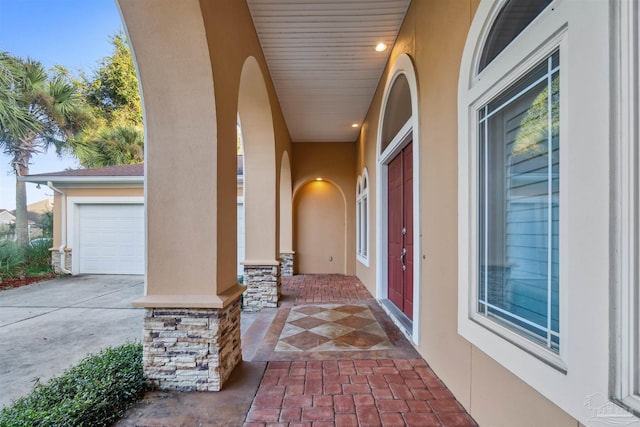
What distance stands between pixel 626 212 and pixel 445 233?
4.69ft

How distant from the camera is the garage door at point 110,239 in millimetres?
8117

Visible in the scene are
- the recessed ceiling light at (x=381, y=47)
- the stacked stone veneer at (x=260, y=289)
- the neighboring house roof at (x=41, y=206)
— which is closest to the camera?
the recessed ceiling light at (x=381, y=47)

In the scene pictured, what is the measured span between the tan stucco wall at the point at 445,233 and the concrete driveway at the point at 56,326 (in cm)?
344

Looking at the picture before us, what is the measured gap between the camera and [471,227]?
2.03m

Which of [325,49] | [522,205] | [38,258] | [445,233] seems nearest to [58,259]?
[38,258]

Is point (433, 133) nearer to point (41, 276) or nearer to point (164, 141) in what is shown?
point (164, 141)

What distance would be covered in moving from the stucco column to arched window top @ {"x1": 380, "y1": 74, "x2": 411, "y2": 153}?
2.73 metres

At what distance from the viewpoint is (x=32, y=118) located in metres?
7.50

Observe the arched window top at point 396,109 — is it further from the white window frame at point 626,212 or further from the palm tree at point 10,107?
the palm tree at point 10,107

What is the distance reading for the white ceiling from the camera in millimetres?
3328

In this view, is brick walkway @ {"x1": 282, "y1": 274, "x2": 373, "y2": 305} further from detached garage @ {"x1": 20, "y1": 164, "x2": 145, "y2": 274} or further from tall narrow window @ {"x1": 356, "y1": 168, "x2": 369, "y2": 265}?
detached garage @ {"x1": 20, "y1": 164, "x2": 145, "y2": 274}

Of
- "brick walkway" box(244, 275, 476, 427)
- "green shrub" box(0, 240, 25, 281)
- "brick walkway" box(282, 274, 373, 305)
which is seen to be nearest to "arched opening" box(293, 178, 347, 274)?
"brick walkway" box(282, 274, 373, 305)

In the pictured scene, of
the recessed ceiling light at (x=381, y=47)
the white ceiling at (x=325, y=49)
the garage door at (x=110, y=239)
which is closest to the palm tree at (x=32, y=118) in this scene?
the garage door at (x=110, y=239)

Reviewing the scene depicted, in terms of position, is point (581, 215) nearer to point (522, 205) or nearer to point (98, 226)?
point (522, 205)
